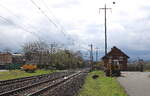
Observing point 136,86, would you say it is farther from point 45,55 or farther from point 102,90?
point 45,55

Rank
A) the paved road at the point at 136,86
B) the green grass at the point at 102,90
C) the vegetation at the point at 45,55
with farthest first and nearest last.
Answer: the vegetation at the point at 45,55 → the paved road at the point at 136,86 → the green grass at the point at 102,90

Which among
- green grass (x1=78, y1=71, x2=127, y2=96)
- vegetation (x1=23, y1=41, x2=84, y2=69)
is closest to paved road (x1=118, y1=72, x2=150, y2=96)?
green grass (x1=78, y1=71, x2=127, y2=96)

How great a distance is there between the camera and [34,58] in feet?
387

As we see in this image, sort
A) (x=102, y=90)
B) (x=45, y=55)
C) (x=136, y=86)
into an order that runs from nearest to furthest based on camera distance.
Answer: (x=102, y=90), (x=136, y=86), (x=45, y=55)

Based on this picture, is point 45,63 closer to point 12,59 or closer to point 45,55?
point 45,55

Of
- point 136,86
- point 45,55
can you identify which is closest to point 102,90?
point 136,86

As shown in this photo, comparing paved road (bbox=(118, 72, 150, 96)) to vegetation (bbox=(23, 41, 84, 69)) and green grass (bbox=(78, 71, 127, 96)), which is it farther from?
vegetation (bbox=(23, 41, 84, 69))

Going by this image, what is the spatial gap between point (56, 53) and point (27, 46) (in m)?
11.8

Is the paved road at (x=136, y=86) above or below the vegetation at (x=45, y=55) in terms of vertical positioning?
below

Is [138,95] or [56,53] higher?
[56,53]

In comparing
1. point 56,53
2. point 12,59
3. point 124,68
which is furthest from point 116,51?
point 12,59

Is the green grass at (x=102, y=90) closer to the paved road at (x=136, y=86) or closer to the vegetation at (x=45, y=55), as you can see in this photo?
the paved road at (x=136, y=86)

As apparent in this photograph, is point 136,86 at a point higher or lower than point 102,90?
higher

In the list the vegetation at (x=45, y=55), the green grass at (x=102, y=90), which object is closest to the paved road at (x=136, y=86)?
the green grass at (x=102, y=90)
